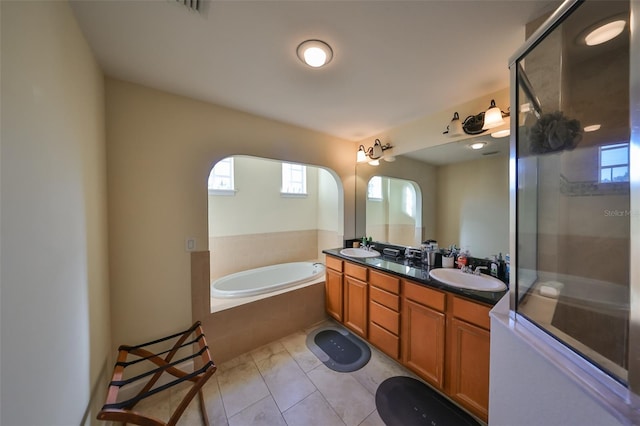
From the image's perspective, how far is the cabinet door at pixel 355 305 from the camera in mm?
2205

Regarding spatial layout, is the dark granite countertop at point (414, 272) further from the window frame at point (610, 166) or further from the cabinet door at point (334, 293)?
the window frame at point (610, 166)

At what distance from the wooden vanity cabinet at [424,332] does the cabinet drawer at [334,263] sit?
0.86 m

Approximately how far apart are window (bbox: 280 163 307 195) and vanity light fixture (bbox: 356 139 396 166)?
1.22m

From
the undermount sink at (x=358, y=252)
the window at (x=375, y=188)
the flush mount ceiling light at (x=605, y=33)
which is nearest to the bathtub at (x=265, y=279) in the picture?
the undermount sink at (x=358, y=252)

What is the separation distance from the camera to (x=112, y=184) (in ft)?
5.12

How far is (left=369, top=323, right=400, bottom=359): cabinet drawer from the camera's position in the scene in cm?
189

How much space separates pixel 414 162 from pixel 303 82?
152 cm

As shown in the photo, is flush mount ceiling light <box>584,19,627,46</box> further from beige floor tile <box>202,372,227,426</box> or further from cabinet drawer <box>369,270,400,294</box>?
beige floor tile <box>202,372,227,426</box>

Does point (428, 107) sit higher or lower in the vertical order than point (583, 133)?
higher

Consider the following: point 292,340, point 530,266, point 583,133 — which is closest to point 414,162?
point 583,133

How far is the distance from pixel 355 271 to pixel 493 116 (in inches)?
72.5

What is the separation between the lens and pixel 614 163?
0.89m

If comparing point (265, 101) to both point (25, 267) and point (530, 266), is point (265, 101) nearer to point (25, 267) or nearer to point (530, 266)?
point (25, 267)

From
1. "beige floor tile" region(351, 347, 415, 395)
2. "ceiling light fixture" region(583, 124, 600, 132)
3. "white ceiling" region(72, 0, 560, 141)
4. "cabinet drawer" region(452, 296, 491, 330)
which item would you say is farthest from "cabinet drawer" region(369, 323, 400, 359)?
"white ceiling" region(72, 0, 560, 141)
